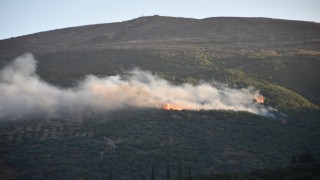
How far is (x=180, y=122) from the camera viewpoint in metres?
81.4

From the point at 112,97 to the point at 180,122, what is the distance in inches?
738

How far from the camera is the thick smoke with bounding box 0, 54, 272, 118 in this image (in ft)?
297

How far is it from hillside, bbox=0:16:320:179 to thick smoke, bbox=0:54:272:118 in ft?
10.2

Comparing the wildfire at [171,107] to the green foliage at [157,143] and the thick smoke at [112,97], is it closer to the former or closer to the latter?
the thick smoke at [112,97]

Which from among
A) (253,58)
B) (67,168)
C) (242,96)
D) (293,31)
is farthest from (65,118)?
(293,31)

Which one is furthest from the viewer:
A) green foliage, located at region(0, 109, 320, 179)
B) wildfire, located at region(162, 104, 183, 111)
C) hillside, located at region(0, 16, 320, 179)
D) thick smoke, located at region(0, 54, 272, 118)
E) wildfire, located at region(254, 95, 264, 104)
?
wildfire, located at region(254, 95, 264, 104)

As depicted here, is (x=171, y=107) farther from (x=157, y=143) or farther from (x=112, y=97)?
(x=157, y=143)

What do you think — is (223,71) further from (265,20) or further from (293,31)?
(265,20)

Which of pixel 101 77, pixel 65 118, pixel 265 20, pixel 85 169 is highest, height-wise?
pixel 265 20

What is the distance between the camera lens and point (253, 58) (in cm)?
12606

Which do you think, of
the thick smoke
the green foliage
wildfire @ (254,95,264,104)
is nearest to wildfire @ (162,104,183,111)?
the thick smoke

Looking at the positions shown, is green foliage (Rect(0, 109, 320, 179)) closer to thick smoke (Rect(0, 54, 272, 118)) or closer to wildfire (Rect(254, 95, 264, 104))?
thick smoke (Rect(0, 54, 272, 118))

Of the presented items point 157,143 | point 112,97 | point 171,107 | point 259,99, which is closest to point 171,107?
point 171,107

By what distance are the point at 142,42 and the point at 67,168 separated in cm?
9964
